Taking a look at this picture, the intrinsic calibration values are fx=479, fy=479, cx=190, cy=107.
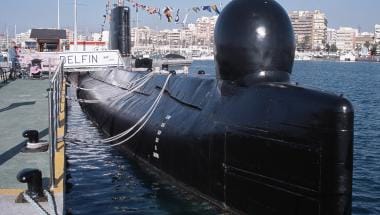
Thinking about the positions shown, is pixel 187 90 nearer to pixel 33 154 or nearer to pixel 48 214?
pixel 33 154

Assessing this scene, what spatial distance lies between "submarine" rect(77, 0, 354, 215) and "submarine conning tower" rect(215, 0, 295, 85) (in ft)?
0.06

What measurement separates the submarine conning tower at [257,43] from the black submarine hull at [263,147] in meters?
0.38

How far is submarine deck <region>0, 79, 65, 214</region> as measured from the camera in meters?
6.89

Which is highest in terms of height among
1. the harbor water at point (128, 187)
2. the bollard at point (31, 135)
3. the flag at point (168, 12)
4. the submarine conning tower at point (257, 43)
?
the flag at point (168, 12)

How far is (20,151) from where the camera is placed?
31.5 ft

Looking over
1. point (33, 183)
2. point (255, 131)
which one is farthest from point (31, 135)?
point (255, 131)

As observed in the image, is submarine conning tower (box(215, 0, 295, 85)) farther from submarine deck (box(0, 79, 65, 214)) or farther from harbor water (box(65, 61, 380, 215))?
submarine deck (box(0, 79, 65, 214))

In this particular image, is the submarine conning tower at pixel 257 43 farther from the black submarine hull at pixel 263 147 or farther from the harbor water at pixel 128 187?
the harbor water at pixel 128 187

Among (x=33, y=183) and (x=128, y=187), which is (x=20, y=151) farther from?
→ (x=33, y=183)

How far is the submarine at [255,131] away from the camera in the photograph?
6414mm

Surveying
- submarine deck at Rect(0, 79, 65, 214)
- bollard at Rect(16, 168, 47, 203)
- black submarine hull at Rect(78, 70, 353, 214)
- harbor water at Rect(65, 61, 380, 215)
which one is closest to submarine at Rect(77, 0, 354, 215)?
black submarine hull at Rect(78, 70, 353, 214)

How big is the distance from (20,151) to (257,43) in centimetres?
515

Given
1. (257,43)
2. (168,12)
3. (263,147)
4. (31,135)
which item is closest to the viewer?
(263,147)

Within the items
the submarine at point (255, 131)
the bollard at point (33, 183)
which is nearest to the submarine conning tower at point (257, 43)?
the submarine at point (255, 131)
